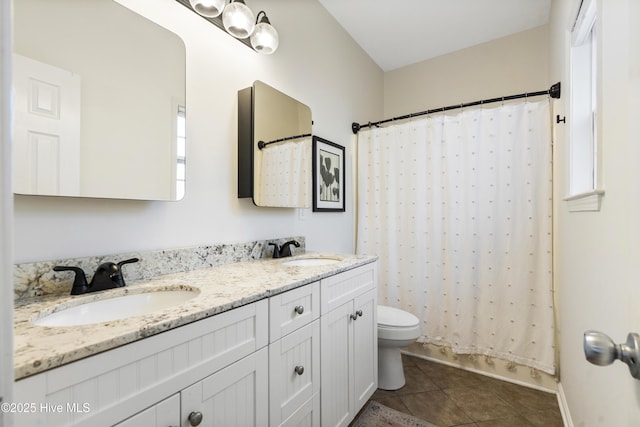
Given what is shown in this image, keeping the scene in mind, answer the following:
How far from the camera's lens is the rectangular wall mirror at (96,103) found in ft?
2.83

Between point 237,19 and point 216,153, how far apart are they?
2.11ft

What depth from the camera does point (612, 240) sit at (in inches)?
30.5

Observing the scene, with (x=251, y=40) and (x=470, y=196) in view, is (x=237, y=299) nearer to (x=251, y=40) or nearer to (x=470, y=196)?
(x=251, y=40)

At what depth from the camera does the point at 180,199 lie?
1.25 m

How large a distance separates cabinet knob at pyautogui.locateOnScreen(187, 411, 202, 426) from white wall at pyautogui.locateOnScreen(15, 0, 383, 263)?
0.66 meters

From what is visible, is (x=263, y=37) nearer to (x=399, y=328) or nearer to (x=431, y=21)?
(x=431, y=21)

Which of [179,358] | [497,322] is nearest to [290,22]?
[179,358]

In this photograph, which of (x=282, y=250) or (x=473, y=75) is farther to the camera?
(x=473, y=75)

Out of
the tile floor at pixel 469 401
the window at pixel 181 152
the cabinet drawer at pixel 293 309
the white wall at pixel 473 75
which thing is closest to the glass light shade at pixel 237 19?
the window at pixel 181 152

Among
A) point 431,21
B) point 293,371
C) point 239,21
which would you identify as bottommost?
point 293,371

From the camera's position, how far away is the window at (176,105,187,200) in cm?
124

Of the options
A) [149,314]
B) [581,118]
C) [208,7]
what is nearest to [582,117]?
[581,118]

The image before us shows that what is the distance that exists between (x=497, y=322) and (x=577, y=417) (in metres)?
0.71

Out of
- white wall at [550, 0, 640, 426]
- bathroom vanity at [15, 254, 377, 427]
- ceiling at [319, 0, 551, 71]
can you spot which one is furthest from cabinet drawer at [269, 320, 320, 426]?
ceiling at [319, 0, 551, 71]
